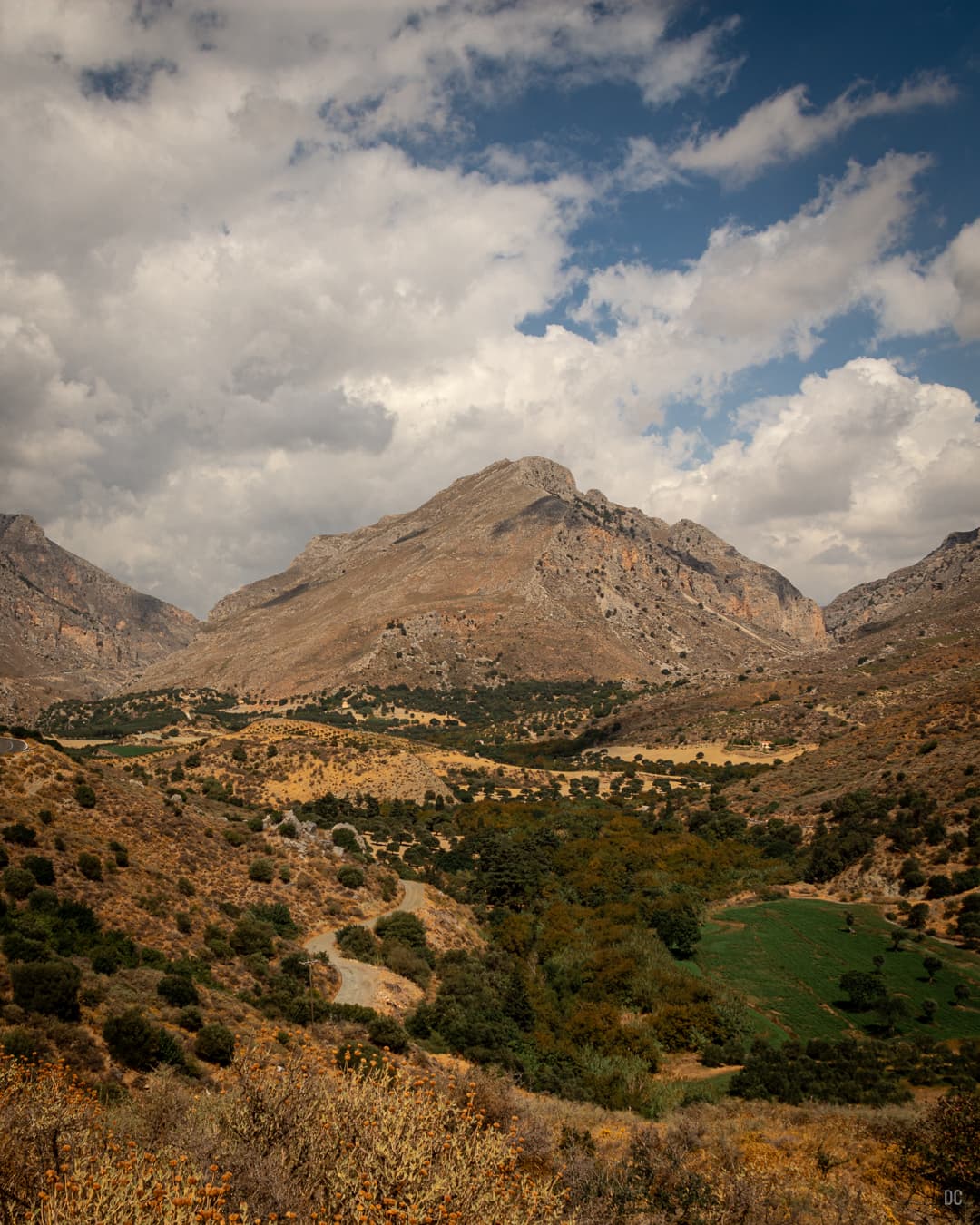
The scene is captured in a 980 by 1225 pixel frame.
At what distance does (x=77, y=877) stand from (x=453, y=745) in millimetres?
92329

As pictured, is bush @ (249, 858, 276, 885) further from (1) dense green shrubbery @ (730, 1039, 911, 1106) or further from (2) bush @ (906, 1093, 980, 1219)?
(2) bush @ (906, 1093, 980, 1219)

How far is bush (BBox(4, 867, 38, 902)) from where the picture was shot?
24969mm

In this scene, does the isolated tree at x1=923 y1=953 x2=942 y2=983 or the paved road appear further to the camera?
the isolated tree at x1=923 y1=953 x2=942 y2=983

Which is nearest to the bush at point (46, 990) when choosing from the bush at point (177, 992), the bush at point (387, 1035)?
the bush at point (177, 992)

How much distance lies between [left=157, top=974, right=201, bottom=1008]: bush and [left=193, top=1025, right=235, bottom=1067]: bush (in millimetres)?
2530

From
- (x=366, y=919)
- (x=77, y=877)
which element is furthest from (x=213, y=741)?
(x=77, y=877)

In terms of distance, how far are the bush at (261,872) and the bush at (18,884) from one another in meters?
13.7

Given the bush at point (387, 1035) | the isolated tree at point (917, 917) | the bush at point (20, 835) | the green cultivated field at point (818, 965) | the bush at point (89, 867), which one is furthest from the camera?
the isolated tree at point (917, 917)

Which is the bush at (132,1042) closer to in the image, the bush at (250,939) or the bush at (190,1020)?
the bush at (190,1020)

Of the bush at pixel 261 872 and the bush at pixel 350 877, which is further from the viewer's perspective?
the bush at pixel 350 877

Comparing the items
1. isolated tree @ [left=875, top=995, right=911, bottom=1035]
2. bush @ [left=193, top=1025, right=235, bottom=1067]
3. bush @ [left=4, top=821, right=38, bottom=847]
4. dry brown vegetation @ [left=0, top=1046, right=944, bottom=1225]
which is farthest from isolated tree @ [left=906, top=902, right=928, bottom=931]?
bush @ [left=4, top=821, right=38, bottom=847]

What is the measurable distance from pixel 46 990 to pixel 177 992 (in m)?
5.15

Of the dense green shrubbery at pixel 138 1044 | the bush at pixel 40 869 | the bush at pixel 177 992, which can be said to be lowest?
the bush at pixel 177 992

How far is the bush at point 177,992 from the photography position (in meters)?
22.1
